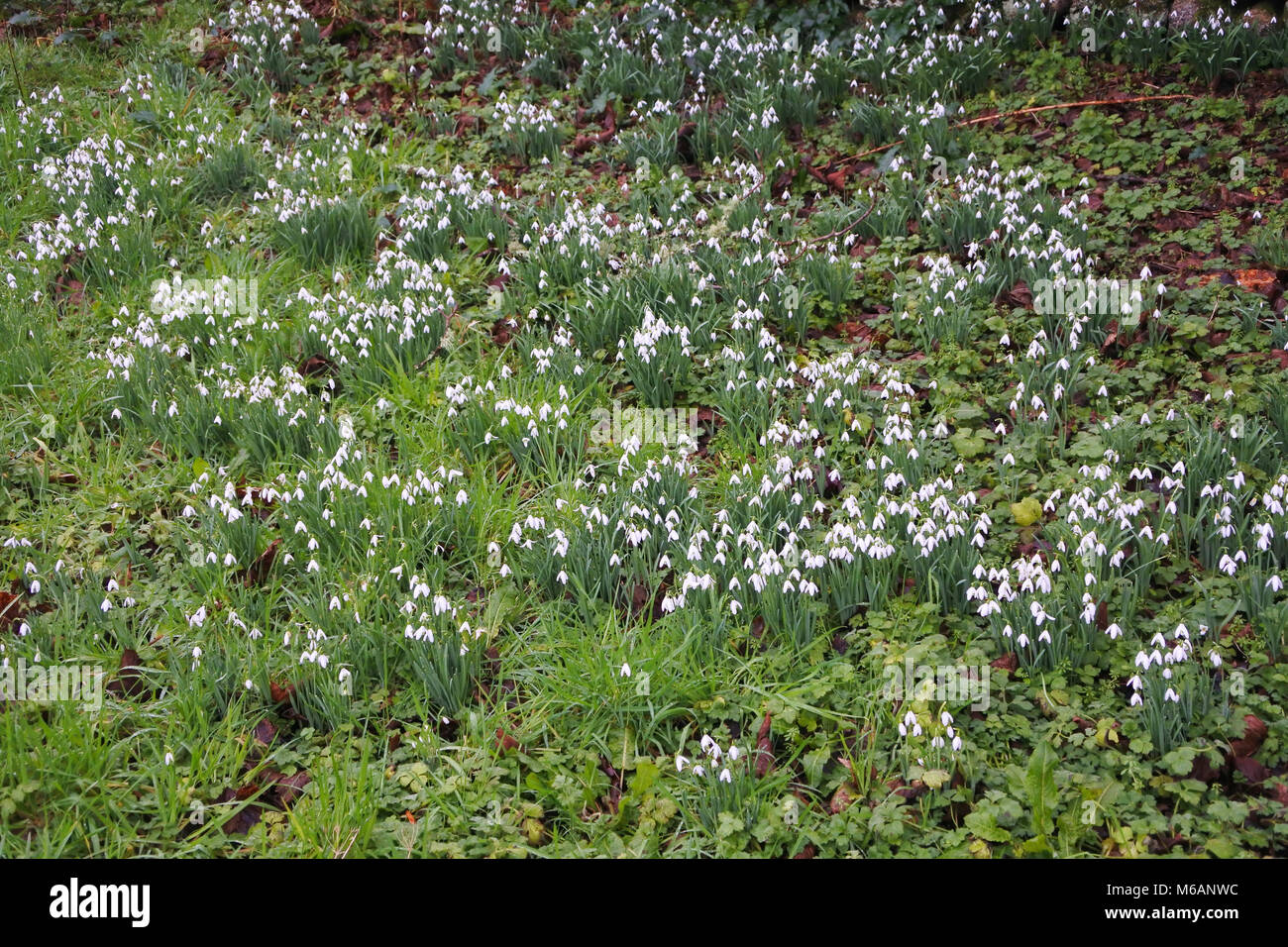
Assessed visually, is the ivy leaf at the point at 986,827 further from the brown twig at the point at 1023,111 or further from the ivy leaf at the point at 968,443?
the brown twig at the point at 1023,111

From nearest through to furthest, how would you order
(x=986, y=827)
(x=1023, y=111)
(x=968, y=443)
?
(x=986, y=827) → (x=968, y=443) → (x=1023, y=111)

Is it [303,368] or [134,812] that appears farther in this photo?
[303,368]

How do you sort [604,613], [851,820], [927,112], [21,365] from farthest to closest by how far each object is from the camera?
[927,112]
[21,365]
[604,613]
[851,820]

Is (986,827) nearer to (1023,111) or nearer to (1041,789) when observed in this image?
(1041,789)

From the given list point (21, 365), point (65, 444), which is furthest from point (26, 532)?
point (21, 365)

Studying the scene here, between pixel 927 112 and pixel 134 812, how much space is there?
523cm

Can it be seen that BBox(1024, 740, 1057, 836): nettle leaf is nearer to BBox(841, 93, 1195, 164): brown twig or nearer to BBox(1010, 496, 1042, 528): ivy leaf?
BBox(1010, 496, 1042, 528): ivy leaf

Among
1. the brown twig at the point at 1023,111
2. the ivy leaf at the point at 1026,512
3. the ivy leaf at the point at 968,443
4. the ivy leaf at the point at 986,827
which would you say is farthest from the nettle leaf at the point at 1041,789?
the brown twig at the point at 1023,111

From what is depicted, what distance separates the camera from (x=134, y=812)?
10.0ft

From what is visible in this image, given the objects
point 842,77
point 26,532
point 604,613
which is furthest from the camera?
point 842,77

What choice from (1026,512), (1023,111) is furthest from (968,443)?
(1023,111)

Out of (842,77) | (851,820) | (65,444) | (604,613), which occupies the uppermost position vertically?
(842,77)

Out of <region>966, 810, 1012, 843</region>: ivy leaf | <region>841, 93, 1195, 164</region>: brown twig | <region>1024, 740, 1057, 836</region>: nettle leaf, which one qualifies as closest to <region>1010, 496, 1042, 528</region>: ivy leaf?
<region>1024, 740, 1057, 836</region>: nettle leaf

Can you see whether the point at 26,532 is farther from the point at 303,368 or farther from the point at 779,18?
the point at 779,18
